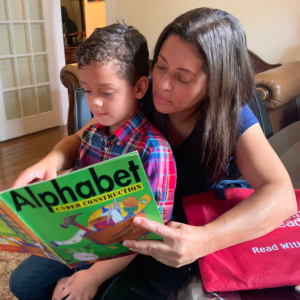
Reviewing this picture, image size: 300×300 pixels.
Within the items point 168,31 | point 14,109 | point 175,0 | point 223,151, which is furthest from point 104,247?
point 14,109

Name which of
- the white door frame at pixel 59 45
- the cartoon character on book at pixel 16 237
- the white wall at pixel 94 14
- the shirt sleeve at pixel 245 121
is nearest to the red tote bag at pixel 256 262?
the shirt sleeve at pixel 245 121

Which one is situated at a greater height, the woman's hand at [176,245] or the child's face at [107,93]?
the child's face at [107,93]

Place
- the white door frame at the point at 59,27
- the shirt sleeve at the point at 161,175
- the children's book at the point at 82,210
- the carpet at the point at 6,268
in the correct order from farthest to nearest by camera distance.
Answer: the white door frame at the point at 59,27
the carpet at the point at 6,268
the shirt sleeve at the point at 161,175
the children's book at the point at 82,210

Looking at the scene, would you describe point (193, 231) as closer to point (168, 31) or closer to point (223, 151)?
point (223, 151)

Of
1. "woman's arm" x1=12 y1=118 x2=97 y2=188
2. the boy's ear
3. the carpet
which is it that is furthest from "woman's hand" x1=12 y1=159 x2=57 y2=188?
the carpet

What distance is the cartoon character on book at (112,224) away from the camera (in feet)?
1.71

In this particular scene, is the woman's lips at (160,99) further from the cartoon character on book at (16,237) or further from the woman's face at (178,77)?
the cartoon character on book at (16,237)

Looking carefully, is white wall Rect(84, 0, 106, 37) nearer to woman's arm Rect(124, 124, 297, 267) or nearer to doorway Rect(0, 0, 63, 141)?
doorway Rect(0, 0, 63, 141)

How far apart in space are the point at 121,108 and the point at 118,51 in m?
0.14

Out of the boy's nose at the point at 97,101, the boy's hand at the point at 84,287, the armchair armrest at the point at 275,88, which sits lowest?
the boy's hand at the point at 84,287

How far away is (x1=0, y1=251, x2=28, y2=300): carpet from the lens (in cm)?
138

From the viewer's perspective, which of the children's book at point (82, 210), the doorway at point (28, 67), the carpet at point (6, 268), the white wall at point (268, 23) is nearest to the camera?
the children's book at point (82, 210)

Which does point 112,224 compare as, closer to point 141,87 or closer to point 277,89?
point 141,87

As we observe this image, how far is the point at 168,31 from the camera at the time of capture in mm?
761
